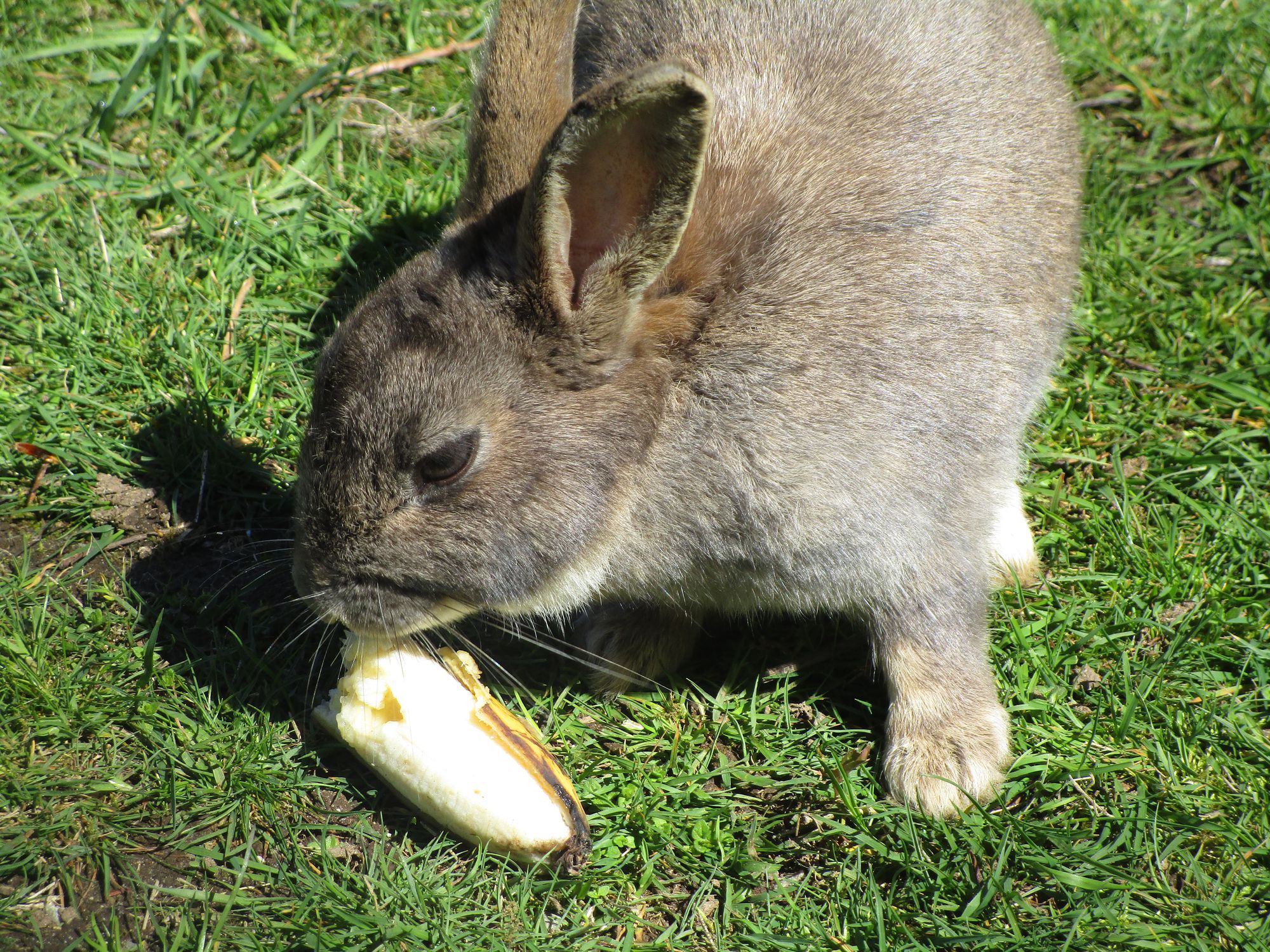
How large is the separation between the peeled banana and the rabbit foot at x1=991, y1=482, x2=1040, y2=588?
4.89 feet

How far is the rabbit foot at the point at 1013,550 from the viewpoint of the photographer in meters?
3.74

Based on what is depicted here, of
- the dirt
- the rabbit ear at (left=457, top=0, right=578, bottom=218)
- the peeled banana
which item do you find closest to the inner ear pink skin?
the rabbit ear at (left=457, top=0, right=578, bottom=218)

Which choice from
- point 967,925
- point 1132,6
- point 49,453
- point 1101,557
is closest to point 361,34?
point 49,453

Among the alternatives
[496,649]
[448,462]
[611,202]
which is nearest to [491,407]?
[448,462]

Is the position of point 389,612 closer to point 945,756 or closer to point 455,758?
point 455,758

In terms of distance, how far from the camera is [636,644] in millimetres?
3635

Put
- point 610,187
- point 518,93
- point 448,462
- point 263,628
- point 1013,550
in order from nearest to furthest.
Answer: point 610,187
point 448,462
point 518,93
point 263,628
point 1013,550

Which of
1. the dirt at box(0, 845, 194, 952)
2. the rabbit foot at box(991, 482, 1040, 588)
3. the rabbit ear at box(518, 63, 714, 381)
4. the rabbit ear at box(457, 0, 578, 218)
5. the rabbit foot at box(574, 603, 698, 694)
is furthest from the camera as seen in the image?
the rabbit foot at box(991, 482, 1040, 588)

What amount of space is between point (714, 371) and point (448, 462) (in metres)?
0.69

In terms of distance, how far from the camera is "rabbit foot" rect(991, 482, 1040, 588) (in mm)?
3742

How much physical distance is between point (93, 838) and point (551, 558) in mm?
1318

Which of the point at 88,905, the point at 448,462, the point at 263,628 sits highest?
the point at 448,462

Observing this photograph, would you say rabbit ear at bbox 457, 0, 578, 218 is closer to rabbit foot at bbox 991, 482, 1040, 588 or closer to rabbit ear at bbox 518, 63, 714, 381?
rabbit ear at bbox 518, 63, 714, 381

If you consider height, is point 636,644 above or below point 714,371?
below
